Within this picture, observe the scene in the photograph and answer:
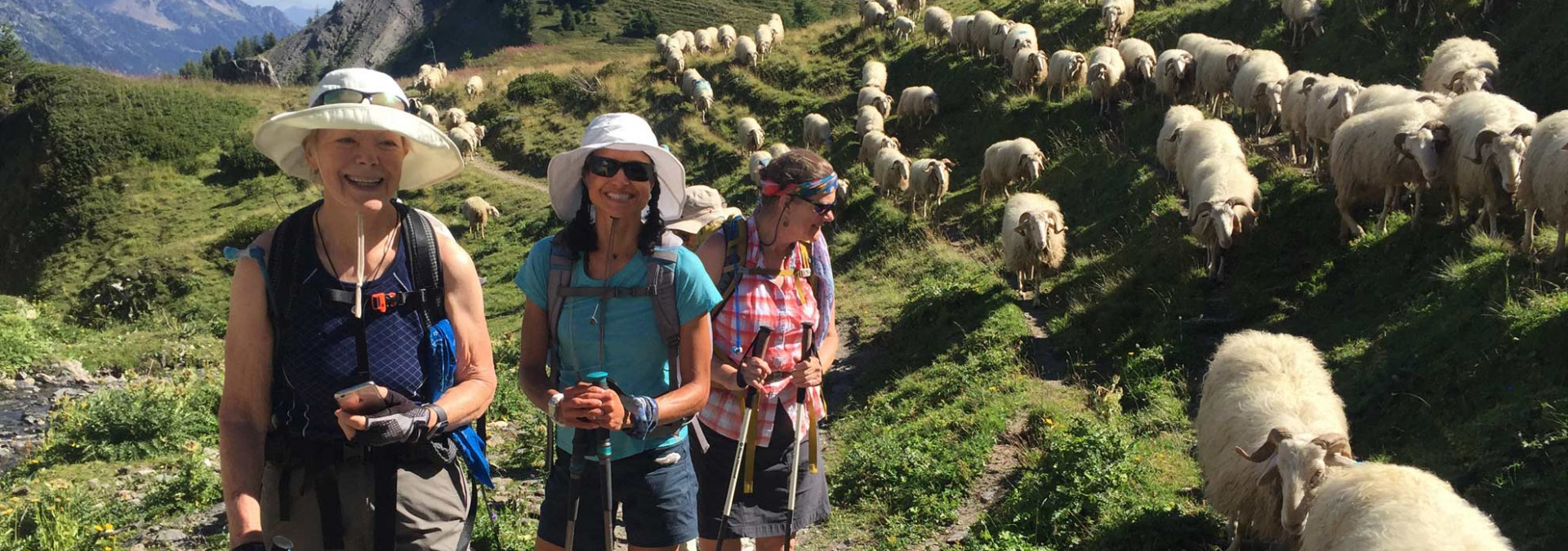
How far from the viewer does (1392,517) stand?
4.68 metres

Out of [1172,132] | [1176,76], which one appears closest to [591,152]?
[1172,132]

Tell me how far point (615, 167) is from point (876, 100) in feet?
72.2

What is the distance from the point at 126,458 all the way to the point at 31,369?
6.05m

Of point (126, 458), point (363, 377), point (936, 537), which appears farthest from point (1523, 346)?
point (126, 458)

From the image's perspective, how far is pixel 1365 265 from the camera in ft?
34.4

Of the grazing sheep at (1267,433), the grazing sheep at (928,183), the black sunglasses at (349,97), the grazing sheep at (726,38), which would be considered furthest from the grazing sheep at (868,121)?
the black sunglasses at (349,97)

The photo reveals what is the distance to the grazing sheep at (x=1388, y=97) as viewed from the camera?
11.8 m

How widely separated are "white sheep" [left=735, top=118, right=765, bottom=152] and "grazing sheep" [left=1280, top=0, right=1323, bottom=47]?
12210mm

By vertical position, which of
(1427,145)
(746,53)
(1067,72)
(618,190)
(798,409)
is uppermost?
(618,190)

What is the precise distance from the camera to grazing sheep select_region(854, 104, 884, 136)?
899 inches

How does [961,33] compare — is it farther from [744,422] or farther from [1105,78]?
[744,422]

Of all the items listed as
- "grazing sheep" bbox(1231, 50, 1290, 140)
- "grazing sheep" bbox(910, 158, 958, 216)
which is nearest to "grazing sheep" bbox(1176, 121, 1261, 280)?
"grazing sheep" bbox(1231, 50, 1290, 140)

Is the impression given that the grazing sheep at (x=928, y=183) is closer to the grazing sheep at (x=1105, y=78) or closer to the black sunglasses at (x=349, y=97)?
the grazing sheep at (x=1105, y=78)

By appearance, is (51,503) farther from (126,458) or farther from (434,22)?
(434,22)
